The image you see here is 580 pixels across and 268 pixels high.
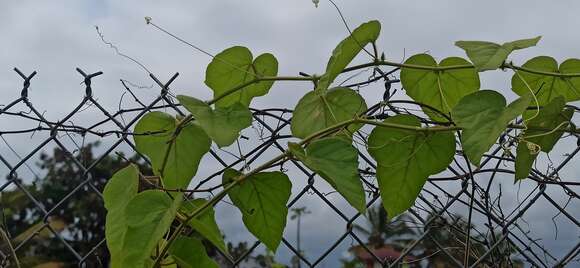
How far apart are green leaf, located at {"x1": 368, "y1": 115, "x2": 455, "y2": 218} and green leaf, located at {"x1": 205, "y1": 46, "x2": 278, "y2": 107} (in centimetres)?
19

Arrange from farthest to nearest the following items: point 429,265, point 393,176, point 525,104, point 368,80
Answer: point 429,265 → point 368,80 → point 393,176 → point 525,104

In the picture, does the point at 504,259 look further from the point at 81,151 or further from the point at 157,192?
the point at 81,151

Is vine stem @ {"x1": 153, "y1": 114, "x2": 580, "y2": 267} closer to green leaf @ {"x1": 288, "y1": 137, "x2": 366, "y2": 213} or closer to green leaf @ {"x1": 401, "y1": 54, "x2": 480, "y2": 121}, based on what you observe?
green leaf @ {"x1": 288, "y1": 137, "x2": 366, "y2": 213}

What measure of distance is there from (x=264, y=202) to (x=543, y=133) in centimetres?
36

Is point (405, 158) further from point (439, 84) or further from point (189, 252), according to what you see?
point (189, 252)

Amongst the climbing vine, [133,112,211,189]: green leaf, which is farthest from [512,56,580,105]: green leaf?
[133,112,211,189]: green leaf

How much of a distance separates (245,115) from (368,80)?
259mm

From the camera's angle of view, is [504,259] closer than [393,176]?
No

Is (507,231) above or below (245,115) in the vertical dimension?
below

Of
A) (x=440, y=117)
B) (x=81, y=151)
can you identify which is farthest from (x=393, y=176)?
(x=81, y=151)

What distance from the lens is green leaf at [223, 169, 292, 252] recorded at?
31.5 inches

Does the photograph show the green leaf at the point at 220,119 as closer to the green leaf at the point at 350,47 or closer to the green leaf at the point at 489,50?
the green leaf at the point at 350,47

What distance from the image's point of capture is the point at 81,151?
1.18m

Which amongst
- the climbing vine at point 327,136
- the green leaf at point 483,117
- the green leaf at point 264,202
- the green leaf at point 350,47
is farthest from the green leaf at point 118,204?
the green leaf at point 483,117
